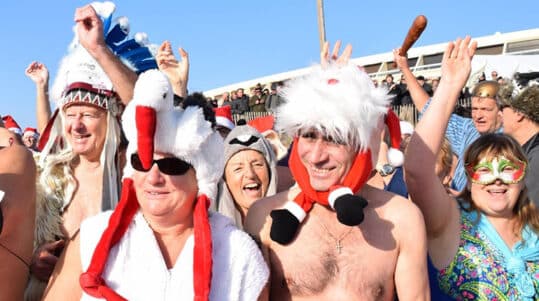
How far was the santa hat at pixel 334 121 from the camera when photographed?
98.3 inches

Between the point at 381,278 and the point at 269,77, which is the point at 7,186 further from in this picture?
the point at 269,77

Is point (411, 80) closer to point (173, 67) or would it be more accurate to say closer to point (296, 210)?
point (173, 67)

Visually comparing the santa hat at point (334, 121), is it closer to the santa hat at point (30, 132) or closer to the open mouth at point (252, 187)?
the open mouth at point (252, 187)

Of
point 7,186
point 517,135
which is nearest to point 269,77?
point 517,135

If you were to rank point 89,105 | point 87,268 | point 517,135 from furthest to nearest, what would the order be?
point 517,135
point 89,105
point 87,268

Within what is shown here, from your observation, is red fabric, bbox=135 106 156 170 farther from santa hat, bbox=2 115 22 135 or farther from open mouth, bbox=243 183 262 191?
santa hat, bbox=2 115 22 135

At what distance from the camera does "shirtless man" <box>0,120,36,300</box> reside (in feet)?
7.63

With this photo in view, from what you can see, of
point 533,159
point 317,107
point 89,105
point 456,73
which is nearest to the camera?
point 317,107

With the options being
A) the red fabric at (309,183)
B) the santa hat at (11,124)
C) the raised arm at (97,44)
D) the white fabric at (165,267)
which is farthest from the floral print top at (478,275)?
the santa hat at (11,124)

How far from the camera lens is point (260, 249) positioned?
2541mm

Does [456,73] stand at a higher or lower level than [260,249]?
higher

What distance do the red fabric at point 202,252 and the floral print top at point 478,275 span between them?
1307 millimetres

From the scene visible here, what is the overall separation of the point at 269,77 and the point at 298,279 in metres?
30.7

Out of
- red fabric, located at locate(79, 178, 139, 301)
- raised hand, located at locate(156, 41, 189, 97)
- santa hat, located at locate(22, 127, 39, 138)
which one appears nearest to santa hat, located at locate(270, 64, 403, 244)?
red fabric, located at locate(79, 178, 139, 301)
